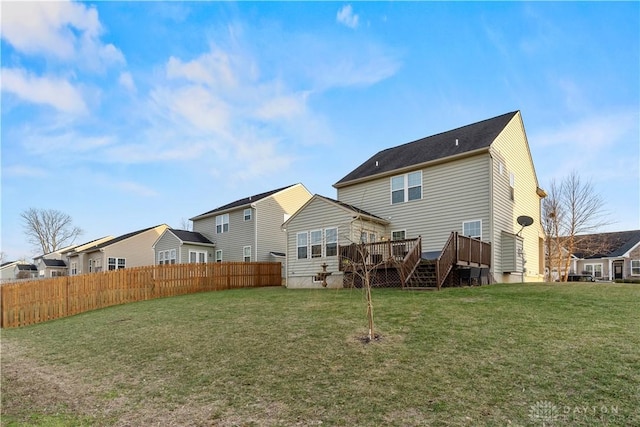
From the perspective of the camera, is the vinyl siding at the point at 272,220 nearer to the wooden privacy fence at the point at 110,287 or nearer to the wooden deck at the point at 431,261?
the wooden privacy fence at the point at 110,287

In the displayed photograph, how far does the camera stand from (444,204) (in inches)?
637

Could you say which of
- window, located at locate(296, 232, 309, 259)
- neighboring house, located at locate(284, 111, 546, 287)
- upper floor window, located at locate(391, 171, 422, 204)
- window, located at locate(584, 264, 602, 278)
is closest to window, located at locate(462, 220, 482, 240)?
neighboring house, located at locate(284, 111, 546, 287)

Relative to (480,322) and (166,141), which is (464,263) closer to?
(480,322)

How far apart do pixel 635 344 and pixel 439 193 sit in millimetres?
11291

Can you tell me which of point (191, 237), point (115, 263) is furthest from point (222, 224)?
point (115, 263)

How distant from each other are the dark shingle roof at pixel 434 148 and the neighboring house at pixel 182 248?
Answer: 1372cm

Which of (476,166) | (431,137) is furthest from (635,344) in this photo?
(431,137)

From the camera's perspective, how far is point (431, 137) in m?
20.1

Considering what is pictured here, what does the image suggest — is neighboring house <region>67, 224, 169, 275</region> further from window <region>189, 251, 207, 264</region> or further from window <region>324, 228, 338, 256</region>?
window <region>324, 228, 338, 256</region>

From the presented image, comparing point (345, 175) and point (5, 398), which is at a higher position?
point (345, 175)

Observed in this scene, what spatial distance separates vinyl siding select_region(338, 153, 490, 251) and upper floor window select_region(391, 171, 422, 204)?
210 mm

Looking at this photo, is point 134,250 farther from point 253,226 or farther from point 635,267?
point 635,267

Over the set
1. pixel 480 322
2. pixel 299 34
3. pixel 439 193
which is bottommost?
pixel 480 322

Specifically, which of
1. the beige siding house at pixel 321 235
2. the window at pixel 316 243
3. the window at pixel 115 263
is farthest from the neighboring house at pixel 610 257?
the window at pixel 115 263
